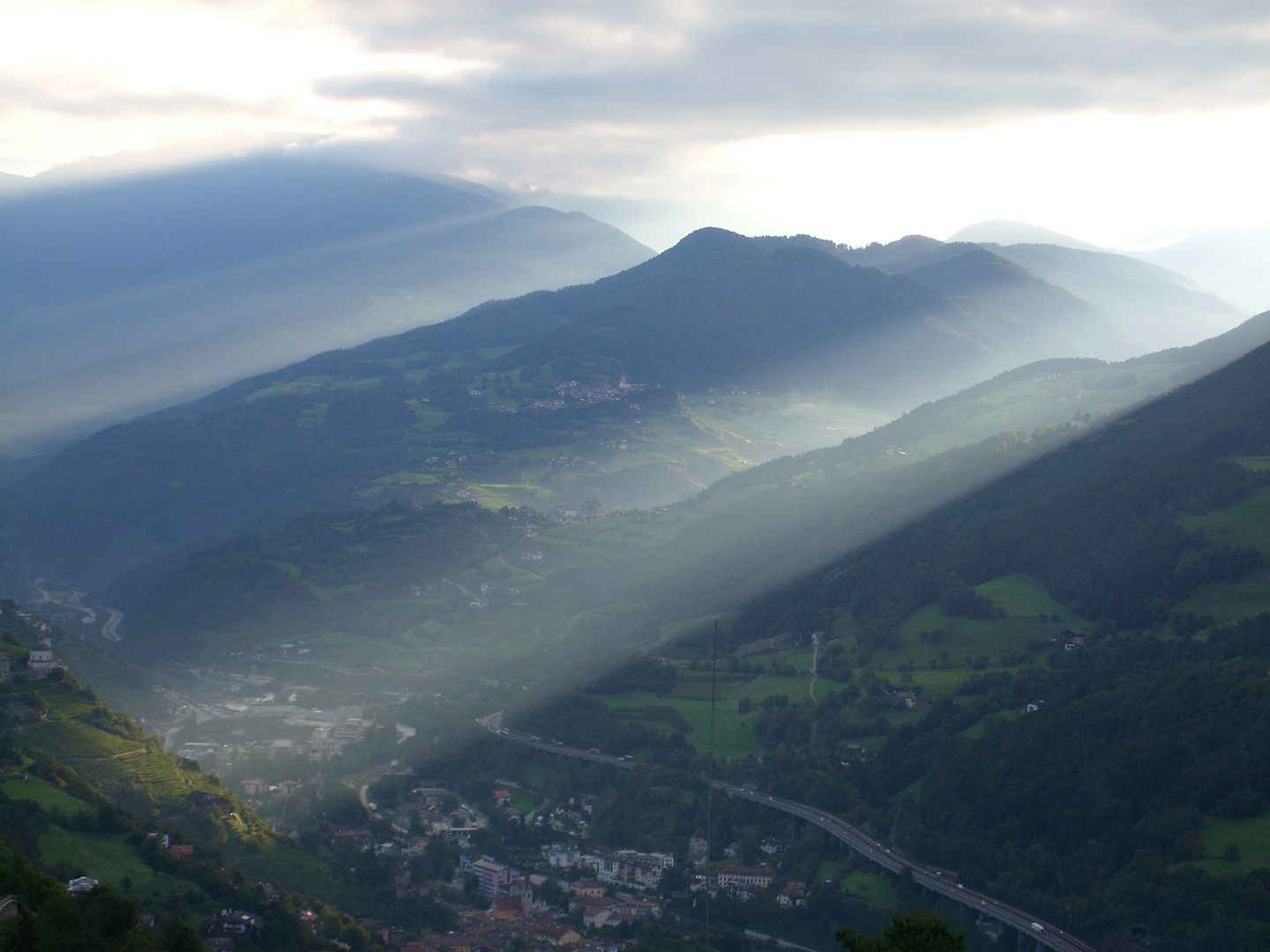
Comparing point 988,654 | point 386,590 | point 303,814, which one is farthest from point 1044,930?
point 386,590

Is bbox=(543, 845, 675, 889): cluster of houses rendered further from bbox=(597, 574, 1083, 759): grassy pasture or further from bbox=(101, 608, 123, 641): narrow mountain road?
bbox=(101, 608, 123, 641): narrow mountain road

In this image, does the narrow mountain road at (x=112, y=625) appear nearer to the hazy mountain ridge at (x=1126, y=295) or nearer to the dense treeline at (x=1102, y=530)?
the dense treeline at (x=1102, y=530)

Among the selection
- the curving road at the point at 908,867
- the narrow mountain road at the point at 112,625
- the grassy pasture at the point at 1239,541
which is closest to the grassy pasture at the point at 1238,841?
the curving road at the point at 908,867

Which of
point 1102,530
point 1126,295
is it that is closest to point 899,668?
point 1102,530

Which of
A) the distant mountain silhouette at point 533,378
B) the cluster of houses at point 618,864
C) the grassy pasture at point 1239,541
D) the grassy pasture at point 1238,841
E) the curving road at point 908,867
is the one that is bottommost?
the cluster of houses at point 618,864

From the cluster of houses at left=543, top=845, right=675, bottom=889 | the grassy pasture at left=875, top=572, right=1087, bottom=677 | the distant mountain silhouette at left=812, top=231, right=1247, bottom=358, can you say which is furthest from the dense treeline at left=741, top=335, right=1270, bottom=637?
the distant mountain silhouette at left=812, top=231, right=1247, bottom=358
